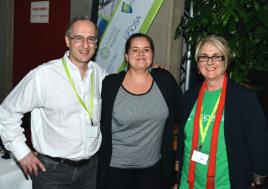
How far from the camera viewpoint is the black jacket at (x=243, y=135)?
1.70 meters

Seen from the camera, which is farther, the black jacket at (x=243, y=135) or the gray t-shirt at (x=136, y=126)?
the gray t-shirt at (x=136, y=126)

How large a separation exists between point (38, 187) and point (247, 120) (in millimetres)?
1302

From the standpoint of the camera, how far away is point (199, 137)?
183 centimetres

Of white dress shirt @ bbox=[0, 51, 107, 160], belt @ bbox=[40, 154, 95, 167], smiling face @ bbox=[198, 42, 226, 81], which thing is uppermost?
smiling face @ bbox=[198, 42, 226, 81]

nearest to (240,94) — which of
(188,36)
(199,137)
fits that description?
(199,137)

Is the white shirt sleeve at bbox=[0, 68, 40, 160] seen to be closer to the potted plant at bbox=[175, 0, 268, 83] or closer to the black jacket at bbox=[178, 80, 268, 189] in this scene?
the black jacket at bbox=[178, 80, 268, 189]

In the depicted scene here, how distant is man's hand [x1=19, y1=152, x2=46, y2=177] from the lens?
1.83 m

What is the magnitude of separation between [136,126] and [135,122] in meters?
0.03

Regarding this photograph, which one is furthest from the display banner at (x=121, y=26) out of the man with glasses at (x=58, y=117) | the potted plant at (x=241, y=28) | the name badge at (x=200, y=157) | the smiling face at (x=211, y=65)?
the name badge at (x=200, y=157)

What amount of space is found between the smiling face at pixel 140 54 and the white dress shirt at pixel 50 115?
0.36 m

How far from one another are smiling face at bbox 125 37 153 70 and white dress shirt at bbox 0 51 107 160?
0.36 meters

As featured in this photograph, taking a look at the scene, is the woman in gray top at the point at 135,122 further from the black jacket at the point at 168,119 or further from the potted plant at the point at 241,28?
the potted plant at the point at 241,28

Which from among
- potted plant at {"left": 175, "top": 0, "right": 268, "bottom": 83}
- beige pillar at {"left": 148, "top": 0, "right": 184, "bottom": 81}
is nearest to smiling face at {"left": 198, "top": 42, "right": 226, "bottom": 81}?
potted plant at {"left": 175, "top": 0, "right": 268, "bottom": 83}

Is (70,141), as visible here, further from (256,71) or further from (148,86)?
(256,71)
